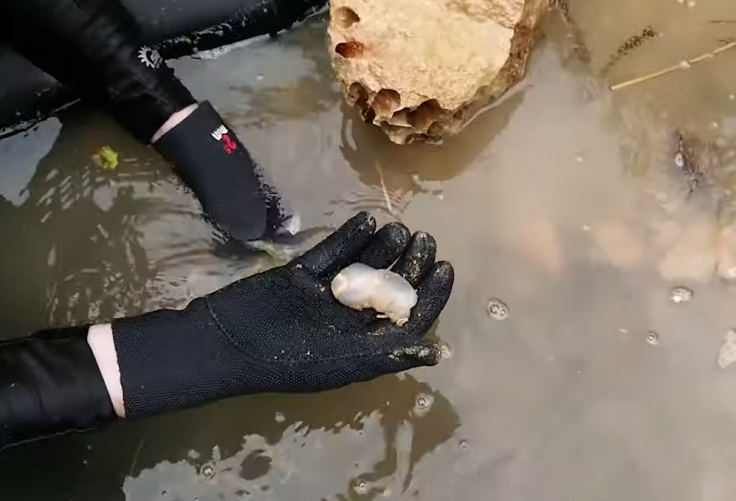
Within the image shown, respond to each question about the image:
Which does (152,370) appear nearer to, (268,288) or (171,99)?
(268,288)

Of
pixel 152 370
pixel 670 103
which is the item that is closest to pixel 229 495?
pixel 152 370

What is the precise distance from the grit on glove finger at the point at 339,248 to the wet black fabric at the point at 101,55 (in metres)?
0.31

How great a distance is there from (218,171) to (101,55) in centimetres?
23

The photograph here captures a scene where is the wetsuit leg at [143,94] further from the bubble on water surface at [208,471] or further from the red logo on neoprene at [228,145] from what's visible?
the bubble on water surface at [208,471]

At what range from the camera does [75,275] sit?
152 cm

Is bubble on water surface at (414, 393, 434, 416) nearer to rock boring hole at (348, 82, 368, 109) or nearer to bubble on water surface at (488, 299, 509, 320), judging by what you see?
bubble on water surface at (488, 299, 509, 320)

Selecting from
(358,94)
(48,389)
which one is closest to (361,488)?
(48,389)

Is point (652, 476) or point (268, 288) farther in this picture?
point (652, 476)

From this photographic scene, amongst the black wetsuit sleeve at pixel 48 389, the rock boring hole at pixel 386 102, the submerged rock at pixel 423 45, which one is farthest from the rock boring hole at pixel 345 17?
the black wetsuit sleeve at pixel 48 389

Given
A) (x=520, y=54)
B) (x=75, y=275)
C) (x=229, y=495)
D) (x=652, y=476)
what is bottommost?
(x=652, y=476)

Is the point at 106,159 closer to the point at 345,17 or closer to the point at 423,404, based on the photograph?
the point at 345,17

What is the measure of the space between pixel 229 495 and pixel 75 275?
0.41 meters

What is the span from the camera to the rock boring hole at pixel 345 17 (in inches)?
55.9

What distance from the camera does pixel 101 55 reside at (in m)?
1.41
